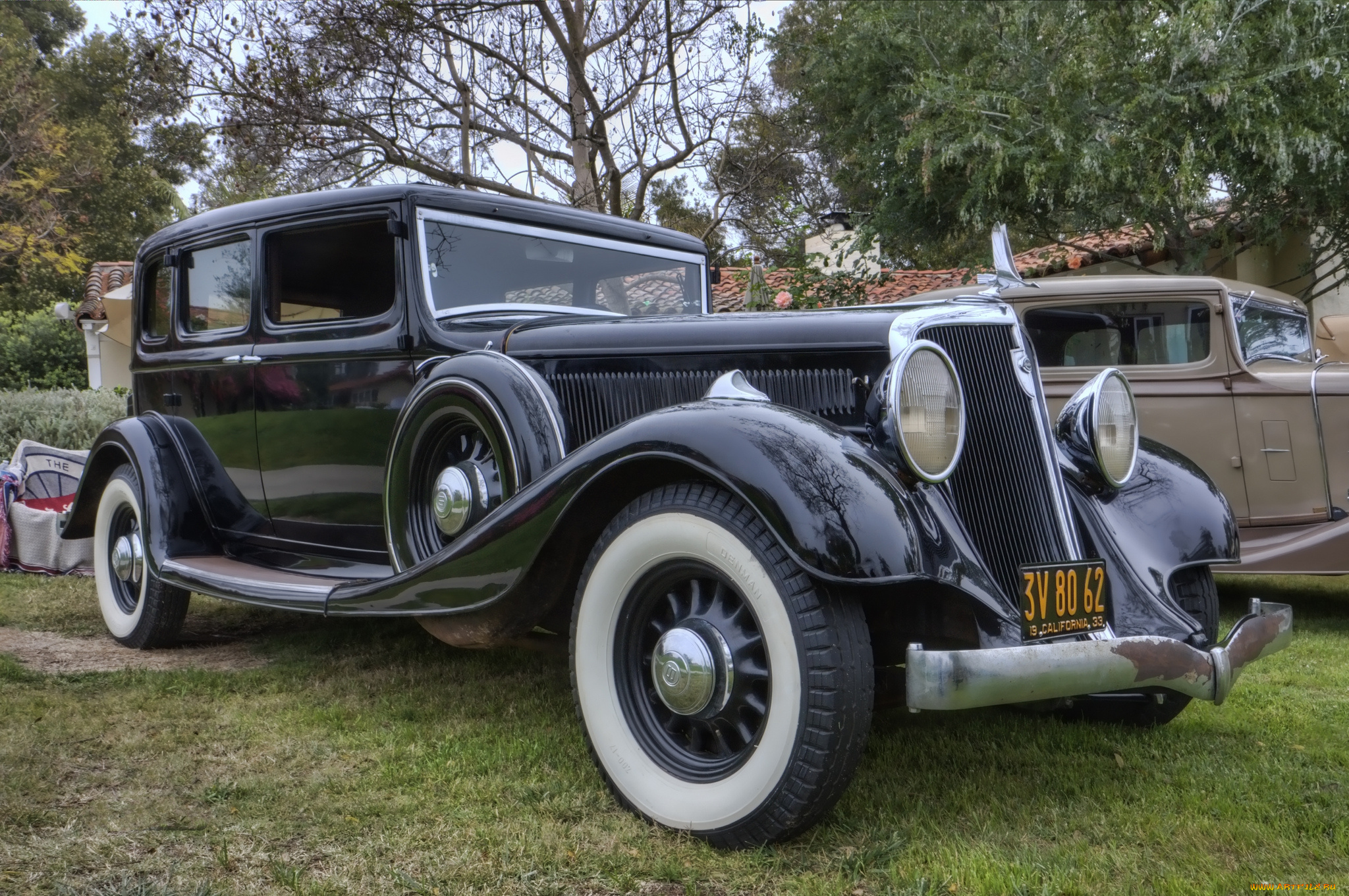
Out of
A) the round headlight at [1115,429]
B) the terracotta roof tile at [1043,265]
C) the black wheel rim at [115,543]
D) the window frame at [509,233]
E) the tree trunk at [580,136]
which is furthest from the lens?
the tree trunk at [580,136]

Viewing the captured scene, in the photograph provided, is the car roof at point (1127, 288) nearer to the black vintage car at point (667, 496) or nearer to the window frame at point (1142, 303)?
the window frame at point (1142, 303)

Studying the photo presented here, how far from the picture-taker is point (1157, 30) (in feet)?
30.4

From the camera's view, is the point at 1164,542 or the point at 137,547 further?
the point at 137,547

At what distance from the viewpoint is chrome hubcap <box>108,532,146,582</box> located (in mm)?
4488

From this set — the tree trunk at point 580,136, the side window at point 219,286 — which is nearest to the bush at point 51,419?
the tree trunk at point 580,136

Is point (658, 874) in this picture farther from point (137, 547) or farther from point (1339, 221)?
point (1339, 221)

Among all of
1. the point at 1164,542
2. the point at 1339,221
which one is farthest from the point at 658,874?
the point at 1339,221

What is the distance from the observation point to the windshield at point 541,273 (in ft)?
12.2

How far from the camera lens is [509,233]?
387 centimetres

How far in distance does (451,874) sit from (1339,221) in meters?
10.8

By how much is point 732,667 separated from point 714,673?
42mm

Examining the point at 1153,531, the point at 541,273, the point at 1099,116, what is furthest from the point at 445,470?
the point at 1099,116

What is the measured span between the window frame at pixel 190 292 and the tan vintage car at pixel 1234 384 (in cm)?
338

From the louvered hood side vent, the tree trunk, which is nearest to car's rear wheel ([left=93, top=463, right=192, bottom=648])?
the louvered hood side vent
